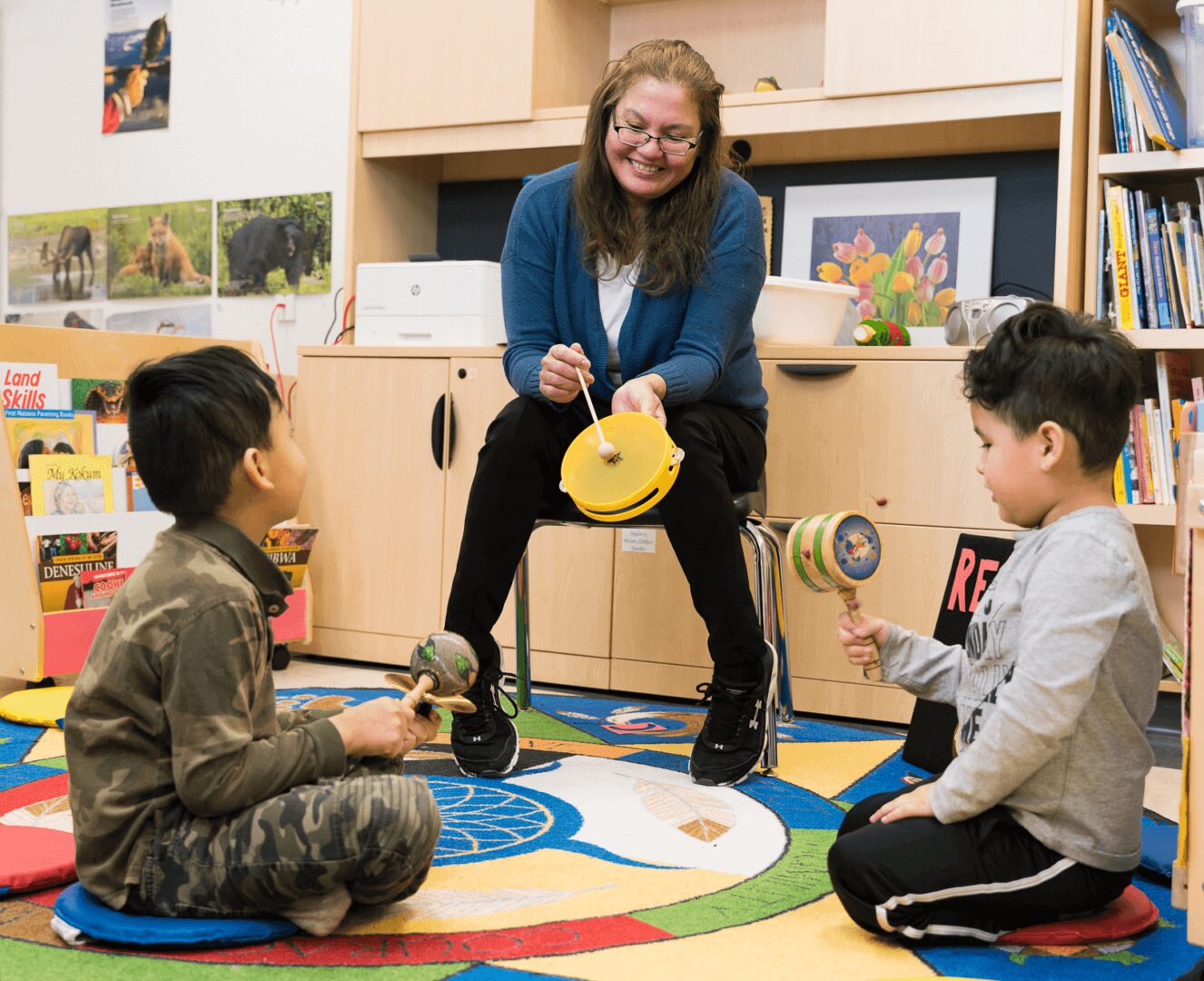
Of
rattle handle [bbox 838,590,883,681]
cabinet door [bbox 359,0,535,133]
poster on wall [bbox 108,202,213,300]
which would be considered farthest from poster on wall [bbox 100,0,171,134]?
rattle handle [bbox 838,590,883,681]

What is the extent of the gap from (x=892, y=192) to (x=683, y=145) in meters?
0.93

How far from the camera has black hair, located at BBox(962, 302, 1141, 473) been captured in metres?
1.29

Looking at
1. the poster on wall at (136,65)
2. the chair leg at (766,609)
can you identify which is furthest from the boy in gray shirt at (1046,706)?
the poster on wall at (136,65)

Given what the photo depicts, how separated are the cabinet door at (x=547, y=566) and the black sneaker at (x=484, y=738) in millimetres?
697

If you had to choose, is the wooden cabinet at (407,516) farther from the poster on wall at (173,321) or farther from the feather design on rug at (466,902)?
the feather design on rug at (466,902)

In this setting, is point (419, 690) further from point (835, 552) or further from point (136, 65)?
point (136, 65)

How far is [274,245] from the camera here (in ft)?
11.7

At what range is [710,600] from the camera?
75.2 inches

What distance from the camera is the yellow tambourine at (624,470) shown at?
67.8 inches

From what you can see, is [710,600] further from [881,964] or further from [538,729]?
[881,964]

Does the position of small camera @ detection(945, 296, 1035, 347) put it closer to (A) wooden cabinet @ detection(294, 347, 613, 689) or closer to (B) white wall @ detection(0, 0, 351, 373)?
(A) wooden cabinet @ detection(294, 347, 613, 689)

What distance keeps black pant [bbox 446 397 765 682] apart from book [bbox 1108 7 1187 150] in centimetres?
96

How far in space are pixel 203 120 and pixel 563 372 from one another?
233cm

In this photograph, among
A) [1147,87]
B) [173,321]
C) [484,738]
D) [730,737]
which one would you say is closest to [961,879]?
[730,737]
